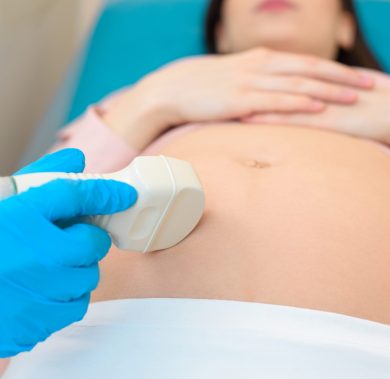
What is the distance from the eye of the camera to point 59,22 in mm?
1776

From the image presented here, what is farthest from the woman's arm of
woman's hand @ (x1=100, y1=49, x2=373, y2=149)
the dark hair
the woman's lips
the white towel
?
the white towel

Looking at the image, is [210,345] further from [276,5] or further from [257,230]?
[276,5]

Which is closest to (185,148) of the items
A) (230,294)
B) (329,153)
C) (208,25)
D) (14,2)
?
(329,153)

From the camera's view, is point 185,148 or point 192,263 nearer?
point 192,263

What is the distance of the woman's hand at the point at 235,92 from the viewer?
1.01 m

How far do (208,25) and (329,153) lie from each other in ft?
2.11

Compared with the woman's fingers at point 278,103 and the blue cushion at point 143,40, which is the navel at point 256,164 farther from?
the blue cushion at point 143,40

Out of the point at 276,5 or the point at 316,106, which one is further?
the point at 276,5

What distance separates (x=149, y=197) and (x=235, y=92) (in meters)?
0.49

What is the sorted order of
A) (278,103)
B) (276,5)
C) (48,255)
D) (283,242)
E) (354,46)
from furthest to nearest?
(354,46) < (276,5) < (278,103) < (283,242) < (48,255)

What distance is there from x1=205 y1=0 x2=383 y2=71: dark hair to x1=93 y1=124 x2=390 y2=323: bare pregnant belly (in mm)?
551

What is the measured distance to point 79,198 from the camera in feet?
1.72

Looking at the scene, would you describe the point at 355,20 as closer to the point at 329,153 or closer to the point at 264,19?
the point at 264,19

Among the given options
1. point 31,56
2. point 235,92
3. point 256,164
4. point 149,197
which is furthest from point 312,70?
point 31,56
